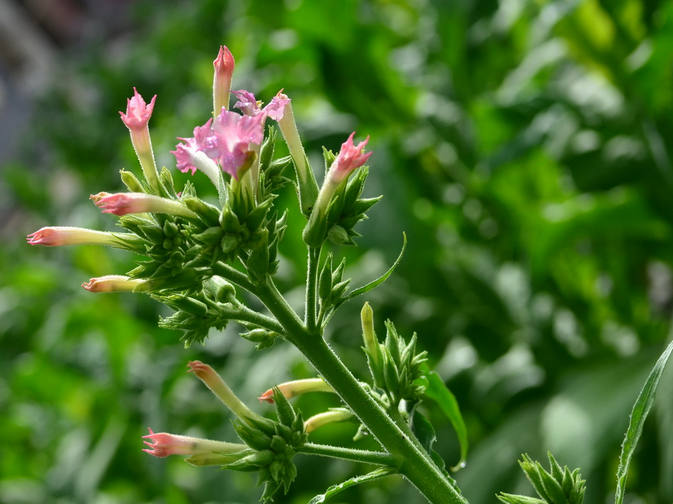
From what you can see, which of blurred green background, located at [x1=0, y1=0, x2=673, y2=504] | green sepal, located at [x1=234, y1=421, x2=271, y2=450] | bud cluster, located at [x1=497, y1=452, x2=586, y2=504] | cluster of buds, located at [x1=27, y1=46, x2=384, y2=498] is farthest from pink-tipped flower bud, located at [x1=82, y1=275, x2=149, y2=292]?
blurred green background, located at [x1=0, y1=0, x2=673, y2=504]

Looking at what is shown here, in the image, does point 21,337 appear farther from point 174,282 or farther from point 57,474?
point 174,282

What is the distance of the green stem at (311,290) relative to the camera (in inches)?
16.8

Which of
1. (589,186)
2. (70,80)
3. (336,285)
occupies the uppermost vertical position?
(70,80)

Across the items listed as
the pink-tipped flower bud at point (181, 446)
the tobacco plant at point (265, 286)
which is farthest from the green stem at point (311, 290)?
the pink-tipped flower bud at point (181, 446)

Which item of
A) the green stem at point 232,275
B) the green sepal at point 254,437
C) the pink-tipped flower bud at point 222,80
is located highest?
the pink-tipped flower bud at point 222,80

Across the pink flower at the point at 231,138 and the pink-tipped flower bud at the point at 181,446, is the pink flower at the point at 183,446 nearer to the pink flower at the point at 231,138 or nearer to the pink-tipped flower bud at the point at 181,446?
the pink-tipped flower bud at the point at 181,446

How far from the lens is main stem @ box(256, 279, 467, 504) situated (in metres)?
0.42

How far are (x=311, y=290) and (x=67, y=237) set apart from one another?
143 mm

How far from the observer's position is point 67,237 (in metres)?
0.45

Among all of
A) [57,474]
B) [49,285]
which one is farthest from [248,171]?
[49,285]

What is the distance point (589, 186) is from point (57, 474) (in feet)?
4.68

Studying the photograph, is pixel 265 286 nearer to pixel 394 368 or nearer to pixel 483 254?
pixel 394 368

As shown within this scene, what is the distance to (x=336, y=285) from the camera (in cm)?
46

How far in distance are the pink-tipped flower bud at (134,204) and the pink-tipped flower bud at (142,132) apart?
1.0 inches
